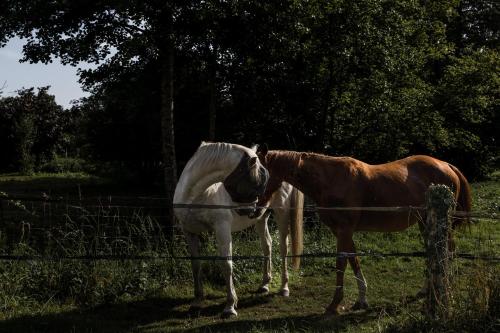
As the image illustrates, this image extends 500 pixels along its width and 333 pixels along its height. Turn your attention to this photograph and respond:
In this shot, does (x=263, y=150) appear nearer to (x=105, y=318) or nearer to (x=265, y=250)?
(x=265, y=250)

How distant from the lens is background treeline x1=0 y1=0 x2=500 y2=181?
9.38 meters

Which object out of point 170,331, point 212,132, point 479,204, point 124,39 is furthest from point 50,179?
point 170,331

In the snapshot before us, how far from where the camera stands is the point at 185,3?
947 cm

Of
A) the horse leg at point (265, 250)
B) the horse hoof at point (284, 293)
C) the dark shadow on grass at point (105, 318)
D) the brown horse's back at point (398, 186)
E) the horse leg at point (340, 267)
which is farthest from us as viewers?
the horse leg at point (265, 250)

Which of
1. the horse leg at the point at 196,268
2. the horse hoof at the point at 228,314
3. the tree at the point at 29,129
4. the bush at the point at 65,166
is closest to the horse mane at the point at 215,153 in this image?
the horse leg at the point at 196,268

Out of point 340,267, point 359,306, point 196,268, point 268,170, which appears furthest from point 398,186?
point 196,268

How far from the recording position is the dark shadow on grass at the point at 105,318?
5172mm

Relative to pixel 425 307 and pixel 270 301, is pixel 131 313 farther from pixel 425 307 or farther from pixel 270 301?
pixel 425 307

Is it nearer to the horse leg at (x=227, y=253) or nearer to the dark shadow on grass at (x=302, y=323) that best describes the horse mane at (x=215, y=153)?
the horse leg at (x=227, y=253)

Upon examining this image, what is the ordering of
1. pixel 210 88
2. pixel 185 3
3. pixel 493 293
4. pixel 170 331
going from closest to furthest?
pixel 493 293, pixel 170 331, pixel 185 3, pixel 210 88

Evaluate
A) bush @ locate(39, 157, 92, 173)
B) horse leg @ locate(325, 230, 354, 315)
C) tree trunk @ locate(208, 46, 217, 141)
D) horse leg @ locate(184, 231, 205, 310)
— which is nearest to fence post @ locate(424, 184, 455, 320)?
horse leg @ locate(325, 230, 354, 315)

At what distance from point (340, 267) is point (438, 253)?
1.78 m

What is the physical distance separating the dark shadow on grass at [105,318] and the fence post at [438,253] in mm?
2864

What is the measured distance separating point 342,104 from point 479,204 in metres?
4.55
